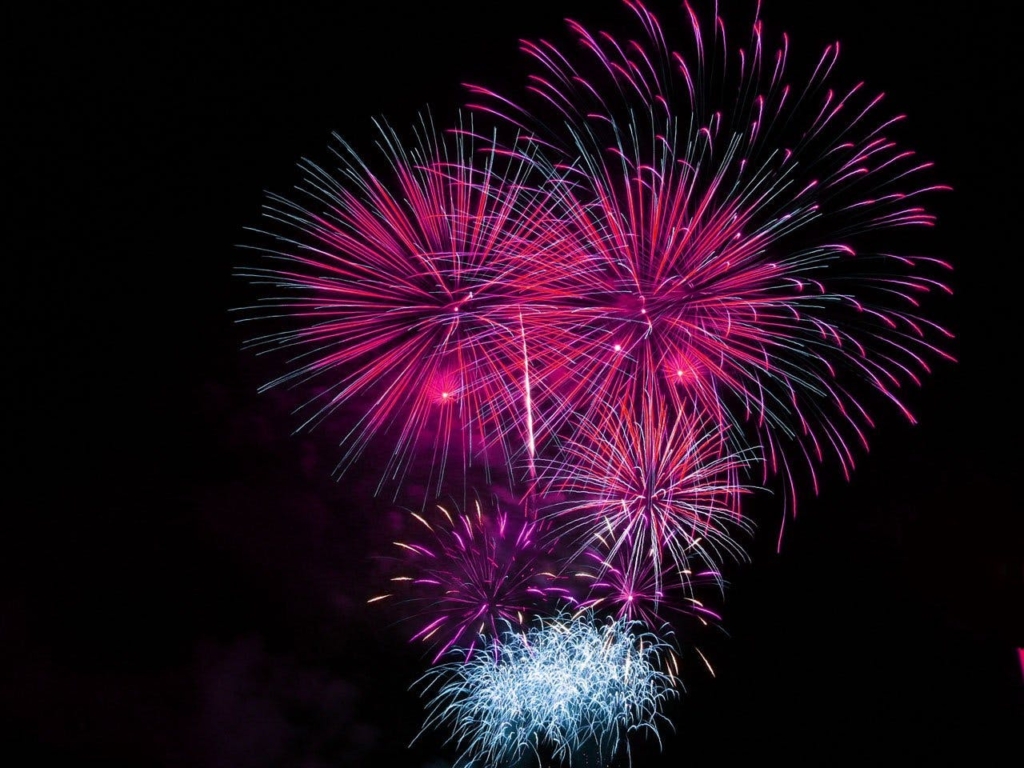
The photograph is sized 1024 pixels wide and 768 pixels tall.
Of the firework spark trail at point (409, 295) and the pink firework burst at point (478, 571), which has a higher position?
the firework spark trail at point (409, 295)

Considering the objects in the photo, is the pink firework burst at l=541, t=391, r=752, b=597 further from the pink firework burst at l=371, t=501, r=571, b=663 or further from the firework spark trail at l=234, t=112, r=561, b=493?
the firework spark trail at l=234, t=112, r=561, b=493

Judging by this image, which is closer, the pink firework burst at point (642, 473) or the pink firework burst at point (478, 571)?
the pink firework burst at point (642, 473)

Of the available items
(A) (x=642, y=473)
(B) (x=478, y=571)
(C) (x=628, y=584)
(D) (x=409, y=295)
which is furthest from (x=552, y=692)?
(D) (x=409, y=295)

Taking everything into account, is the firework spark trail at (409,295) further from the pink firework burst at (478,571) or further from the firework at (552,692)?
the firework at (552,692)

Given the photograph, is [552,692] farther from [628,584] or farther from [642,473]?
[642,473]

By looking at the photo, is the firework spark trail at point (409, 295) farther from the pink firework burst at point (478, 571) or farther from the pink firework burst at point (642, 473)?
the pink firework burst at point (642, 473)

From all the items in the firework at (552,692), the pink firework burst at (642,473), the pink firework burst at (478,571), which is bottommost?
the firework at (552,692)

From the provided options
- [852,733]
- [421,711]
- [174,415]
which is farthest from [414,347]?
[852,733]
